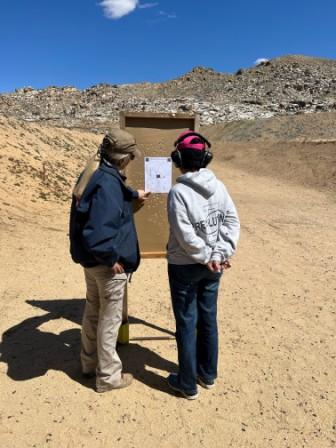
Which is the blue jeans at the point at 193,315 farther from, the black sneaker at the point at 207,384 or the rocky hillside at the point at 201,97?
the rocky hillside at the point at 201,97

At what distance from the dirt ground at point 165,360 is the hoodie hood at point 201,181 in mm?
1683

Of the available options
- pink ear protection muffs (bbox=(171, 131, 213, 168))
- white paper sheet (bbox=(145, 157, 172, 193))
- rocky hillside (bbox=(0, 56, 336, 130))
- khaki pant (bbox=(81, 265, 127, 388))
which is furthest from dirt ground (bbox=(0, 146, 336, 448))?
rocky hillside (bbox=(0, 56, 336, 130))

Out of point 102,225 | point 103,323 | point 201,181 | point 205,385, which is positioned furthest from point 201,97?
point 102,225

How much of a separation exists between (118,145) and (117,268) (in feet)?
2.73

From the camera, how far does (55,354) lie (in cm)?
397

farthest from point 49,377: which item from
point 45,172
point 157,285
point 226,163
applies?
point 226,163

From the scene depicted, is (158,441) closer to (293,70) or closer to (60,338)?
(60,338)

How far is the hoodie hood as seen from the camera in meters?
2.80

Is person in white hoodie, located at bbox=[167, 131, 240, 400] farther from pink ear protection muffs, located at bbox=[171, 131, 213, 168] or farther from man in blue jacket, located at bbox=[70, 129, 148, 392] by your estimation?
man in blue jacket, located at bbox=[70, 129, 148, 392]

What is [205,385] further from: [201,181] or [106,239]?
[201,181]

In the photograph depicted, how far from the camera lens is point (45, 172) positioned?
11.6m

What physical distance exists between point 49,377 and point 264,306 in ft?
9.00

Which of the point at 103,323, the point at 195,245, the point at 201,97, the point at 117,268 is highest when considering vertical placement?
the point at 201,97

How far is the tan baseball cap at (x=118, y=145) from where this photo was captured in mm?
2801
